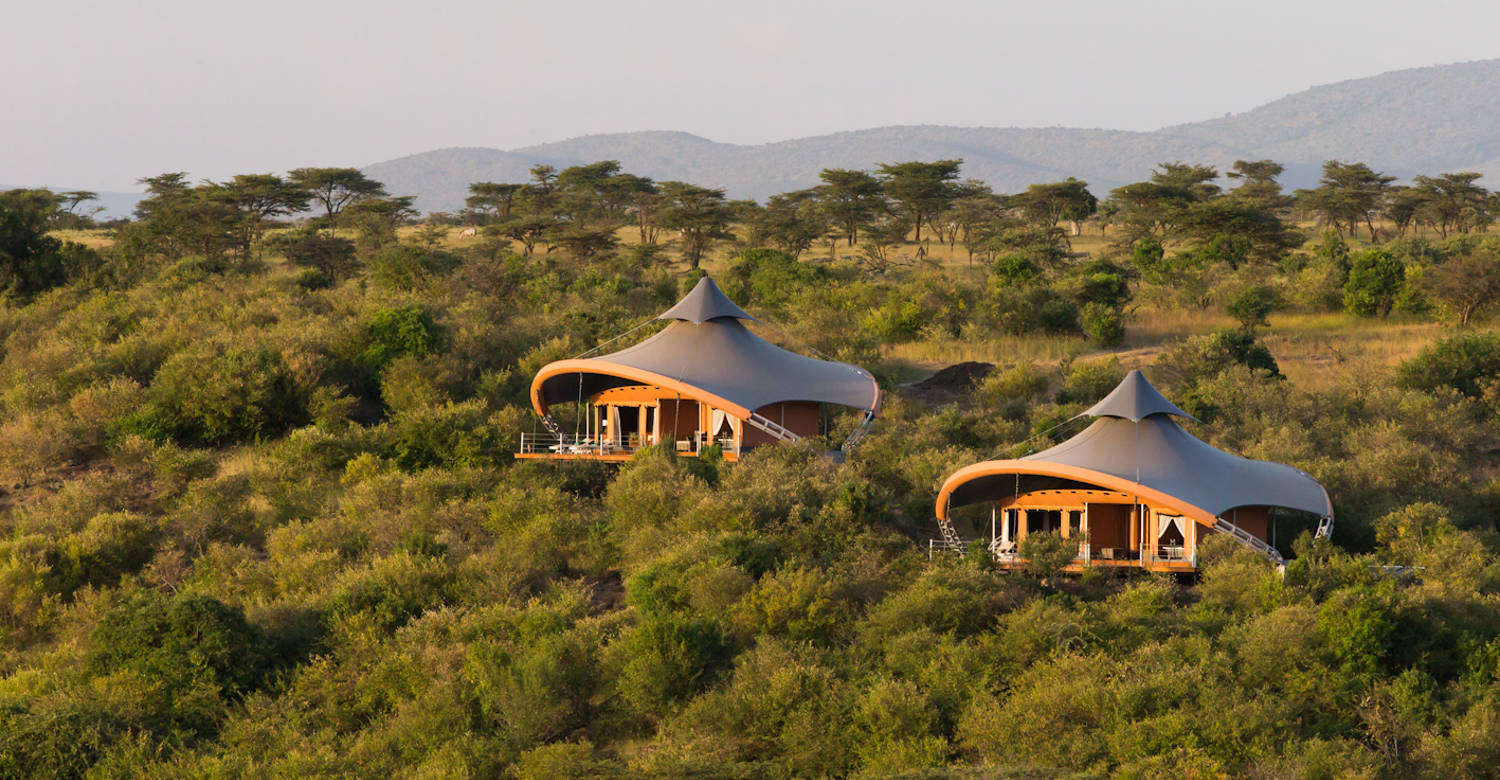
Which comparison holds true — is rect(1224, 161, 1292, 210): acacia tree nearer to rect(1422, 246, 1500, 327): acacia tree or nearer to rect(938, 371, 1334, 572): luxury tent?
rect(1422, 246, 1500, 327): acacia tree

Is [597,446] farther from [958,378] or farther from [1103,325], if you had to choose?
[1103,325]

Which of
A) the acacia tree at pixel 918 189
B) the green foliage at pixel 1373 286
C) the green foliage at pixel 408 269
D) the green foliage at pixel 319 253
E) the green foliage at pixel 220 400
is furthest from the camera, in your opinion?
the acacia tree at pixel 918 189

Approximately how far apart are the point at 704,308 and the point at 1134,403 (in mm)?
10213

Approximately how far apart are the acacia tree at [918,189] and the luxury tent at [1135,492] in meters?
43.9

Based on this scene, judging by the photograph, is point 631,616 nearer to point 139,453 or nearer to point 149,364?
point 139,453

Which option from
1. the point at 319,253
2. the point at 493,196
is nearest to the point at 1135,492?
the point at 319,253

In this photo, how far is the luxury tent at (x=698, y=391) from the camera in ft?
104

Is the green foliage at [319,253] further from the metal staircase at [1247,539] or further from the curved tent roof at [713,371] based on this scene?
the metal staircase at [1247,539]

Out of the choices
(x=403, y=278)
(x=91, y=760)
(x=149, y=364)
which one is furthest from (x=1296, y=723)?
(x=403, y=278)

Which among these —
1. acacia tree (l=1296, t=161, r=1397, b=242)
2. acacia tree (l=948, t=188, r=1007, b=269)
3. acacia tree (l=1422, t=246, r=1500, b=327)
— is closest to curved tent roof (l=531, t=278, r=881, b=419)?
acacia tree (l=1422, t=246, r=1500, b=327)

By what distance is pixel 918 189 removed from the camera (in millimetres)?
70812

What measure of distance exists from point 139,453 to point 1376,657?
2593 centimetres

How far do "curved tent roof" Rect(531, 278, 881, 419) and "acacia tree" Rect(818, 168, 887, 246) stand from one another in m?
34.7

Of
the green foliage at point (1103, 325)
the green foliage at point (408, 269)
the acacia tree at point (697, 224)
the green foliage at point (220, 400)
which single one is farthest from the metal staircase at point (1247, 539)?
the acacia tree at point (697, 224)
